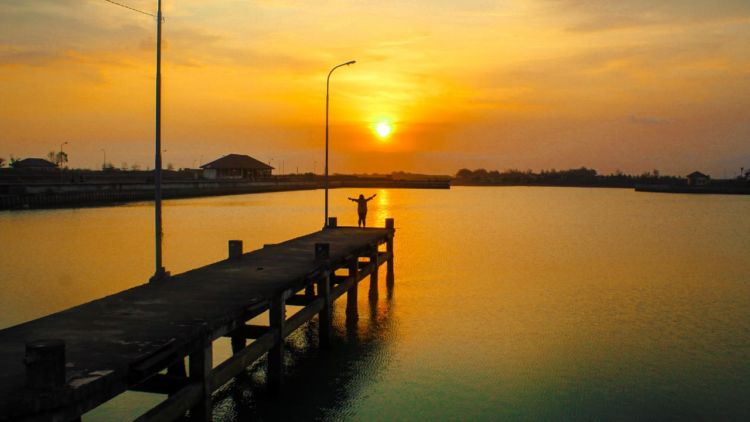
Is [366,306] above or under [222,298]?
under

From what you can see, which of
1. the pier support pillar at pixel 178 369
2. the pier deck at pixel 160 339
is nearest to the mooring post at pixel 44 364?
the pier deck at pixel 160 339

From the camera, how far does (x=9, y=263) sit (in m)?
34.3

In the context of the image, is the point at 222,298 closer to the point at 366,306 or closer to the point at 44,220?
the point at 366,306

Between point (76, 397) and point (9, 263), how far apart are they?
32100 mm

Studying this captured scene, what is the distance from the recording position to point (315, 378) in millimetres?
15820

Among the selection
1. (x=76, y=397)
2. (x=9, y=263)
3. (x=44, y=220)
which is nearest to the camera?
(x=76, y=397)

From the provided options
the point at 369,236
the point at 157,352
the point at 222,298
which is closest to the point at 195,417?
the point at 157,352

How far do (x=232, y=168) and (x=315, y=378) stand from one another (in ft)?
494

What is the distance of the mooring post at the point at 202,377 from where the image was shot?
1004 centimetres

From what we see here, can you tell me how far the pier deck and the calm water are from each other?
194 centimetres

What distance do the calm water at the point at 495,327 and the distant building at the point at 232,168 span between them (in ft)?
367

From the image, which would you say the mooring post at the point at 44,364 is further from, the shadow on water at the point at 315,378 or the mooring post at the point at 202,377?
the shadow on water at the point at 315,378

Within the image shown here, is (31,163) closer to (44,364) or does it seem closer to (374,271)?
(374,271)

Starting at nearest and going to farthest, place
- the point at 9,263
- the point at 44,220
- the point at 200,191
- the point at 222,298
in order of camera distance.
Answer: the point at 222,298 < the point at 9,263 < the point at 44,220 < the point at 200,191
